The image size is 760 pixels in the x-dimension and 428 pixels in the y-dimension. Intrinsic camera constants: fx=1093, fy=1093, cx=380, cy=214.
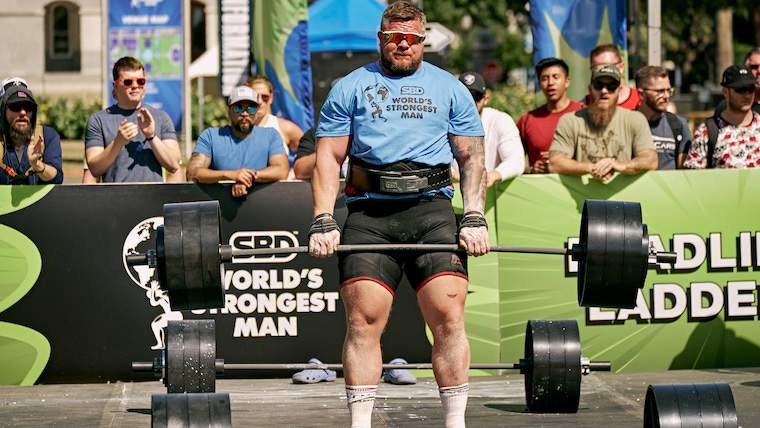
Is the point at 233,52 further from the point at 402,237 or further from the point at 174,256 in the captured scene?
the point at 402,237

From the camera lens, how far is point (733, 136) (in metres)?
8.23

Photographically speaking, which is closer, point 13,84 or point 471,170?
point 471,170

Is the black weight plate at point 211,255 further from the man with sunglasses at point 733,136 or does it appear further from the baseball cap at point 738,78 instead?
the baseball cap at point 738,78

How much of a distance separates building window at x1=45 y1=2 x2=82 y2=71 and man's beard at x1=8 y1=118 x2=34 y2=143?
30.6 metres

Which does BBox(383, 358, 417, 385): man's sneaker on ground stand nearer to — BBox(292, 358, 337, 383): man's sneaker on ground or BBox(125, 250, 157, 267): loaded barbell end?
BBox(292, 358, 337, 383): man's sneaker on ground

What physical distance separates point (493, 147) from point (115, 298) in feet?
9.69

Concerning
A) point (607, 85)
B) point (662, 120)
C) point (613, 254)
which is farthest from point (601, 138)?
point (613, 254)

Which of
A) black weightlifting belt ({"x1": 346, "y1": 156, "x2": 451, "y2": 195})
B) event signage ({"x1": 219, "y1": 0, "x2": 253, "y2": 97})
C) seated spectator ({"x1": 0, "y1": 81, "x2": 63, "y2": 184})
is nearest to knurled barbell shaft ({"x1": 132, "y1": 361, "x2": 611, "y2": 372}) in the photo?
black weightlifting belt ({"x1": 346, "y1": 156, "x2": 451, "y2": 195})

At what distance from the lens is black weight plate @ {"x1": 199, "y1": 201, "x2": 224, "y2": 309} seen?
5.62 metres

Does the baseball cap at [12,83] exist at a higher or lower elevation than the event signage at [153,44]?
lower

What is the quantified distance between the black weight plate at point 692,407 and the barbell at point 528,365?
1.22m

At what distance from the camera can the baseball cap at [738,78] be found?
8250 millimetres

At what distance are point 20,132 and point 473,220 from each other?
12.6 ft

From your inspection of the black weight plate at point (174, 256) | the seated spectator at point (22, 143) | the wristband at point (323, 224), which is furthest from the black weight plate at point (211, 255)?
the seated spectator at point (22, 143)
